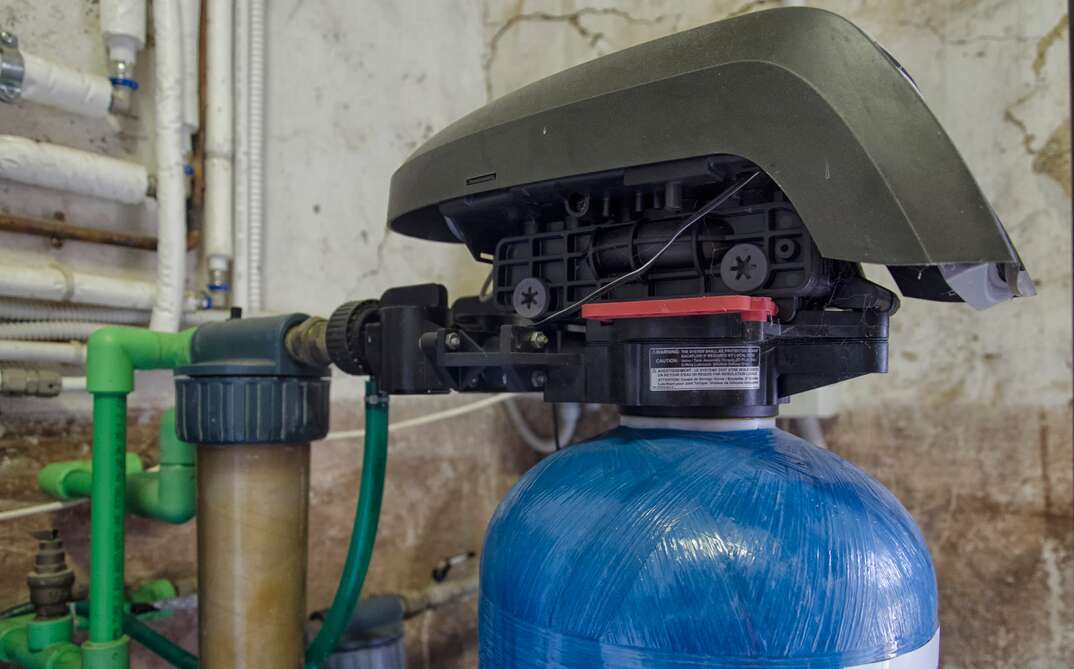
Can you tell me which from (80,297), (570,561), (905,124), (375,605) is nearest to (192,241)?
(80,297)

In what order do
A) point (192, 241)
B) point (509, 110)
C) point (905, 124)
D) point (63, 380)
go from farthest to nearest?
point (192, 241), point (63, 380), point (509, 110), point (905, 124)

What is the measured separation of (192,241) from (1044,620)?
43.8 inches

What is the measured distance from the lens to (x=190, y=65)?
916 mm

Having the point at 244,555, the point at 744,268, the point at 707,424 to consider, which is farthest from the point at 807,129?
the point at 244,555

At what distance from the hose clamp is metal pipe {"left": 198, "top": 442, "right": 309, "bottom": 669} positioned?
0.42 metres

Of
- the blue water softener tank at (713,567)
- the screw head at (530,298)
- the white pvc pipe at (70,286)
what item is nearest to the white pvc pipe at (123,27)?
the white pvc pipe at (70,286)

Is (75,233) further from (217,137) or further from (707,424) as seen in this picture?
(707,424)

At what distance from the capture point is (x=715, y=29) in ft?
1.65

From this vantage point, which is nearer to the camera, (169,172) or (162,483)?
(162,483)

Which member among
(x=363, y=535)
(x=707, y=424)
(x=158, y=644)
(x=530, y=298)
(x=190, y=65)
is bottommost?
(x=158, y=644)

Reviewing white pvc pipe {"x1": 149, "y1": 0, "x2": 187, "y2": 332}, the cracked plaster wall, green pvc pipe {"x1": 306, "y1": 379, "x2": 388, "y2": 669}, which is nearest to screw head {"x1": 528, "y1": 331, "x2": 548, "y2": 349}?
green pvc pipe {"x1": 306, "y1": 379, "x2": 388, "y2": 669}

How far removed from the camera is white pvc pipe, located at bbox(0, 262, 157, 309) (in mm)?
762

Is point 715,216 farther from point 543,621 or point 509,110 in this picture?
→ point 543,621

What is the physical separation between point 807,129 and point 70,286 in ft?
2.46
